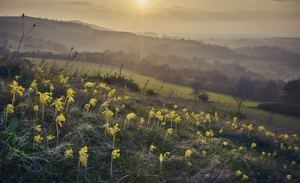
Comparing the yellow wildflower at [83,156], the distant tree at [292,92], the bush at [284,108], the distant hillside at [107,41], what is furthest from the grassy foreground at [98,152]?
the distant hillside at [107,41]

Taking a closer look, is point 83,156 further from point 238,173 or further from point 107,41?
point 107,41

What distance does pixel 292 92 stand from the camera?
53656mm

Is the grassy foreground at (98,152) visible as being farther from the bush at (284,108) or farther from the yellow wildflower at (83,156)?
the bush at (284,108)

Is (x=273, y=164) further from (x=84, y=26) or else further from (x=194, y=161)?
(x=84, y=26)

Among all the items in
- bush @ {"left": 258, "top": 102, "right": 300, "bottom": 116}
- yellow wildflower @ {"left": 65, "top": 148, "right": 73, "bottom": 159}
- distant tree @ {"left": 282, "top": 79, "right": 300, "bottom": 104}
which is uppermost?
yellow wildflower @ {"left": 65, "top": 148, "right": 73, "bottom": 159}

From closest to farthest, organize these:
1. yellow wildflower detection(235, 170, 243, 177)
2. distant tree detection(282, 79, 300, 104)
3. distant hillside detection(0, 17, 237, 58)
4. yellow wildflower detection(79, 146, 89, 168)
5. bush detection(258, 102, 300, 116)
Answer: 1. yellow wildflower detection(79, 146, 89, 168)
2. yellow wildflower detection(235, 170, 243, 177)
3. bush detection(258, 102, 300, 116)
4. distant tree detection(282, 79, 300, 104)
5. distant hillside detection(0, 17, 237, 58)

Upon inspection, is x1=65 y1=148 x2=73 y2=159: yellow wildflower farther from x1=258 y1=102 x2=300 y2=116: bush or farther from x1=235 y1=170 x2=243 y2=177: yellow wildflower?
x1=258 y1=102 x2=300 y2=116: bush

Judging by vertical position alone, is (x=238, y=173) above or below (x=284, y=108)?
above

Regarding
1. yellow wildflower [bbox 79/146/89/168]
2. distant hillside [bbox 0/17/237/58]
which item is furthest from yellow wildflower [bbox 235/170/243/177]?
distant hillside [bbox 0/17/237/58]

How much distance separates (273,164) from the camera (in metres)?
6.71

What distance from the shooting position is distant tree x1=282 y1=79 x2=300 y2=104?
173 feet

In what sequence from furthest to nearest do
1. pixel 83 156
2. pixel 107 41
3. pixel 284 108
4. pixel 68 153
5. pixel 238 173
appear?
pixel 107 41 < pixel 284 108 < pixel 238 173 < pixel 68 153 < pixel 83 156

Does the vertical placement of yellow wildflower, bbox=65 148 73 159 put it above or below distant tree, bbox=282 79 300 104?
above

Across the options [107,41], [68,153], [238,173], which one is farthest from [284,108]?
[107,41]
